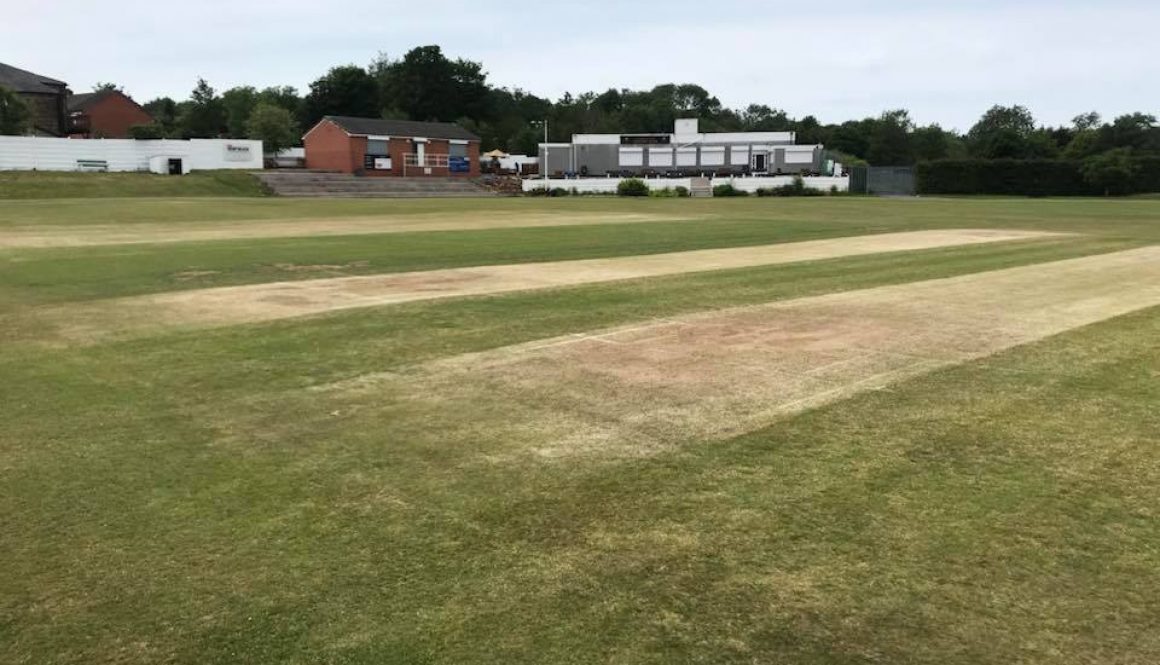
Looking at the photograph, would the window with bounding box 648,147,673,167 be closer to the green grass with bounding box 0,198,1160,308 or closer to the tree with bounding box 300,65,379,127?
the tree with bounding box 300,65,379,127

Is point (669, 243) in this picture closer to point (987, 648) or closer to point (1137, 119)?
point (987, 648)

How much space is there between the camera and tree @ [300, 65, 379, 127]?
123m

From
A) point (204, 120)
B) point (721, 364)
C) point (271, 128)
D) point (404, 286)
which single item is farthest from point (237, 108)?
point (721, 364)

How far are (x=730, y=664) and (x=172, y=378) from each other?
6261 mm

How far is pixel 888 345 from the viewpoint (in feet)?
31.2

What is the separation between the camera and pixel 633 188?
69.4m

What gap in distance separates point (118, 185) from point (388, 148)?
2761 centimetres

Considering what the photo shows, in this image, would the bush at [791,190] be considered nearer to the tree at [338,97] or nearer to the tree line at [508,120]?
the tree line at [508,120]

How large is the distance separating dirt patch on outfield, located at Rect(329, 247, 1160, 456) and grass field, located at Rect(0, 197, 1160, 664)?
53 millimetres

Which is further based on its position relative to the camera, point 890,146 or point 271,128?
point 890,146

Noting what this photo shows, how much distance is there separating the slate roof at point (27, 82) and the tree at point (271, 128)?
25565mm

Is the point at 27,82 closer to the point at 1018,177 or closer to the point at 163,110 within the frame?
the point at 163,110

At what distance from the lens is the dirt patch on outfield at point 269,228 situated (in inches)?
896

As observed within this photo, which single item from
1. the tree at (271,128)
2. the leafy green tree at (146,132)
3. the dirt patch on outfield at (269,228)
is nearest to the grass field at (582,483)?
the dirt patch on outfield at (269,228)
